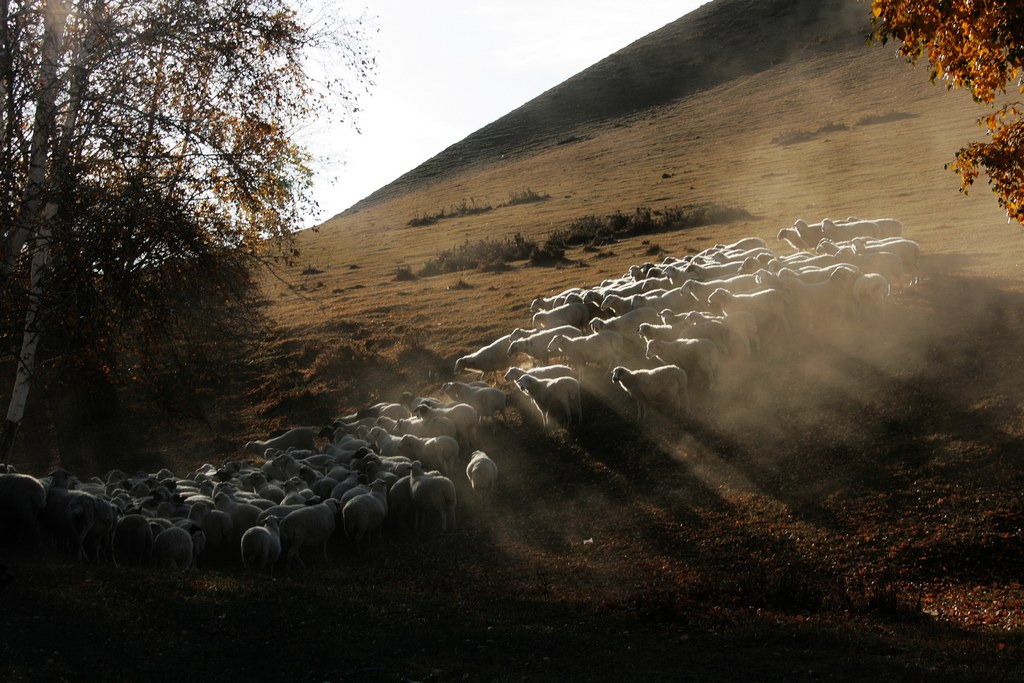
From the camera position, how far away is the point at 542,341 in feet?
64.4

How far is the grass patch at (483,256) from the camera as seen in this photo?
37.6 m

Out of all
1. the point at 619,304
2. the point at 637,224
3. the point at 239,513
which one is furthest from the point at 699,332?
the point at 637,224

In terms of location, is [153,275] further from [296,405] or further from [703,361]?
[296,405]

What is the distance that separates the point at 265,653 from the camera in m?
8.71

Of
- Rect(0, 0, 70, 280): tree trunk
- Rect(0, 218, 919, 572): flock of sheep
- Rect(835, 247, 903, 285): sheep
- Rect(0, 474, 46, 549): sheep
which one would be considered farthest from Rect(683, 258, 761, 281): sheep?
Rect(0, 474, 46, 549): sheep

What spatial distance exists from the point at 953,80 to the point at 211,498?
12.0 meters

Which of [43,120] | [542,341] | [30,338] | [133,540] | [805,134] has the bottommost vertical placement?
[542,341]

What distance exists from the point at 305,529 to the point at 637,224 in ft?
92.9

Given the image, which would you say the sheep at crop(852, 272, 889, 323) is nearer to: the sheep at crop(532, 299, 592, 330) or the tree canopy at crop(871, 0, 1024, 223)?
the tree canopy at crop(871, 0, 1024, 223)

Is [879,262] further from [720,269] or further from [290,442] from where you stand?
[290,442]

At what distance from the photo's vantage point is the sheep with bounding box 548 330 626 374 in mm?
18328

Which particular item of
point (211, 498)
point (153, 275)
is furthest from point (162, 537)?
point (153, 275)

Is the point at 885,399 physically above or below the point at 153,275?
below

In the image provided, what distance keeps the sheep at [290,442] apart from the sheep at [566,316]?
584 centimetres
